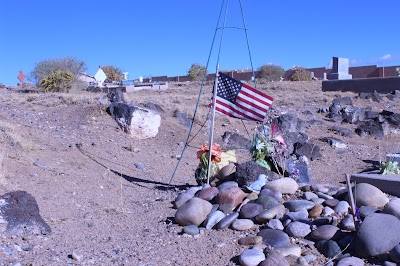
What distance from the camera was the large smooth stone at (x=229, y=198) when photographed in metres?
6.82

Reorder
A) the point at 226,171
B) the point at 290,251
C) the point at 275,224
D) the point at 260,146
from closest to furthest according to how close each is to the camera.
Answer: the point at 290,251, the point at 275,224, the point at 226,171, the point at 260,146

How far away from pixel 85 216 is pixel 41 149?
4202 millimetres

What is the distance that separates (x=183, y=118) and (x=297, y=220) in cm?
1132

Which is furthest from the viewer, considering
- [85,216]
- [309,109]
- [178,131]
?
[309,109]

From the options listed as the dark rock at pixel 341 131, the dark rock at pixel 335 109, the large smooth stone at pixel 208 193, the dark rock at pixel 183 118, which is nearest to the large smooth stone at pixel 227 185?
the large smooth stone at pixel 208 193

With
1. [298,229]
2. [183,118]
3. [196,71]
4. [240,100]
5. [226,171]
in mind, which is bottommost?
[298,229]

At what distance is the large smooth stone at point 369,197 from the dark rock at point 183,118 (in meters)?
10.5

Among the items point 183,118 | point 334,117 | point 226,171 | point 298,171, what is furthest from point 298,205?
point 334,117

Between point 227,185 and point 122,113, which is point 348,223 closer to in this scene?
point 227,185

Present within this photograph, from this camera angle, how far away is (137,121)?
1463 cm

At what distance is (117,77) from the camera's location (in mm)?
56562

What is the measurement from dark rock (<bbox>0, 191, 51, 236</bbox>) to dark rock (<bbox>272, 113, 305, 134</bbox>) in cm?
1184

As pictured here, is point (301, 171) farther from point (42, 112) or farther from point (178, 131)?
point (42, 112)

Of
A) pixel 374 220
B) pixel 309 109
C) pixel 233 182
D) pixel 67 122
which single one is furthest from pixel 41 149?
pixel 309 109
